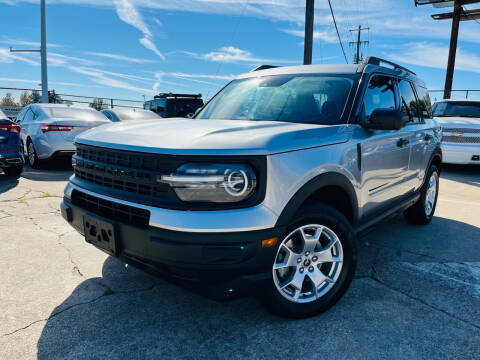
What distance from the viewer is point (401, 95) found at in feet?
12.8

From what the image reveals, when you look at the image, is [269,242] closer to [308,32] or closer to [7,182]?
[7,182]

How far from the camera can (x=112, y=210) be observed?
236 centimetres

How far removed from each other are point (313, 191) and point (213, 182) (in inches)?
27.6

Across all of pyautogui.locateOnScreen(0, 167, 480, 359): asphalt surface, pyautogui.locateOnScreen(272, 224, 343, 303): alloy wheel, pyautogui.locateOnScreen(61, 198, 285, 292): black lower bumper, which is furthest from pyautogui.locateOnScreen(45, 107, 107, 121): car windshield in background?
pyautogui.locateOnScreen(272, 224, 343, 303): alloy wheel

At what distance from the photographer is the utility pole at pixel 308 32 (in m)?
11.7

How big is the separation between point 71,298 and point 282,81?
2491 mm

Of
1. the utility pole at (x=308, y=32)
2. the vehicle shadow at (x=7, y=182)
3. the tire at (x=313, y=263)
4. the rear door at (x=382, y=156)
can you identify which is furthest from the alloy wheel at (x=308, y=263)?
the utility pole at (x=308, y=32)

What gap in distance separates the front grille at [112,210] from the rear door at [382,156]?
1.72 meters

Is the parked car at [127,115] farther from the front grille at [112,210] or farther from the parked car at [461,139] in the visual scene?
the front grille at [112,210]

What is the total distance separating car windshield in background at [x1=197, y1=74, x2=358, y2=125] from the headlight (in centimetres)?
105

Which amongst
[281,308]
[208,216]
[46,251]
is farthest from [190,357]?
[46,251]

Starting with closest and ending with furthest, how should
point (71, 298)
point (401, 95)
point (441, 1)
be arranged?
point (71, 298) < point (401, 95) < point (441, 1)

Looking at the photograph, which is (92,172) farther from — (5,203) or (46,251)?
(5,203)

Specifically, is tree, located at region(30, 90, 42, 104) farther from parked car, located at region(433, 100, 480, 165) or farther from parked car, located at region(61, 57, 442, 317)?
parked car, located at region(61, 57, 442, 317)
